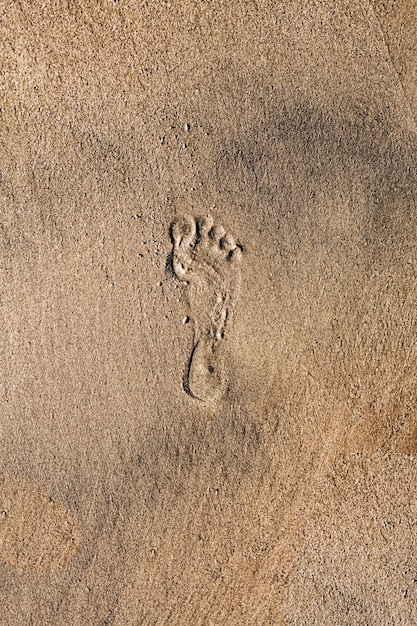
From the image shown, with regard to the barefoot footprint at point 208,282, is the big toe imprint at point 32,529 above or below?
below

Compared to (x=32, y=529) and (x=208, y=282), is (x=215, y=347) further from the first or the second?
(x=32, y=529)

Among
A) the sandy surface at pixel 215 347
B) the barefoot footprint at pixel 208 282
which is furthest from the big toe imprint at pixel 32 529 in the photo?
the barefoot footprint at pixel 208 282

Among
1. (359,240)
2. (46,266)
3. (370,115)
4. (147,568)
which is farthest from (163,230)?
(147,568)

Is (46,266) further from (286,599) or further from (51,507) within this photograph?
(286,599)

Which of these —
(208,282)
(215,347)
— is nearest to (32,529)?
(215,347)

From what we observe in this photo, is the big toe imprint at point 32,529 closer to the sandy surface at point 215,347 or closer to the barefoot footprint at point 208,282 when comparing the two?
the sandy surface at point 215,347
